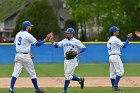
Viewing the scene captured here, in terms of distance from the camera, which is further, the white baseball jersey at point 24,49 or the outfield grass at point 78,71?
the outfield grass at point 78,71

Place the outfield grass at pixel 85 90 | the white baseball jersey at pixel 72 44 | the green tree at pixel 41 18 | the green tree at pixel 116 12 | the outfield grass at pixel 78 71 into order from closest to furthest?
1. the white baseball jersey at pixel 72 44
2. the outfield grass at pixel 85 90
3. the outfield grass at pixel 78 71
4. the green tree at pixel 41 18
5. the green tree at pixel 116 12

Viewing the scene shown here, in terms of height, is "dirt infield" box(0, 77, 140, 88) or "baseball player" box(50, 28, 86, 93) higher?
"baseball player" box(50, 28, 86, 93)

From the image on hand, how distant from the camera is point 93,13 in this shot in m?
51.4

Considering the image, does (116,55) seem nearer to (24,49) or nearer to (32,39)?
(32,39)

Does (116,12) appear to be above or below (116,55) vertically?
below

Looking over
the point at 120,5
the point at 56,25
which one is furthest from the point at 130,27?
the point at 56,25

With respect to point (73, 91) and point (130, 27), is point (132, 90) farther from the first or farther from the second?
point (130, 27)

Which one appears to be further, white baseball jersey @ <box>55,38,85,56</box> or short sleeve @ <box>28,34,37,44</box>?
white baseball jersey @ <box>55,38,85,56</box>

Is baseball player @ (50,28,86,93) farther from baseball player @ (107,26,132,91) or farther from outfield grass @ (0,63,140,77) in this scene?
outfield grass @ (0,63,140,77)

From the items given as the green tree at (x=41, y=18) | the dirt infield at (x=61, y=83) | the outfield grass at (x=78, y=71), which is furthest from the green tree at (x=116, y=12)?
the dirt infield at (x=61, y=83)

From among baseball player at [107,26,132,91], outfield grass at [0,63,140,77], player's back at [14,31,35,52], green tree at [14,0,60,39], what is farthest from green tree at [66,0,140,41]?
player's back at [14,31,35,52]

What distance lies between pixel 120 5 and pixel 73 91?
125 feet

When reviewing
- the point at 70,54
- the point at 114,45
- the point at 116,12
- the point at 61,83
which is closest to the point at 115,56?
the point at 114,45

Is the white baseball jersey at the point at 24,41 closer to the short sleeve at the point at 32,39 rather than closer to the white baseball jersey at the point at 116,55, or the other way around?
the short sleeve at the point at 32,39
